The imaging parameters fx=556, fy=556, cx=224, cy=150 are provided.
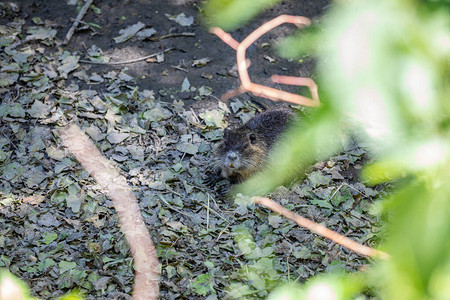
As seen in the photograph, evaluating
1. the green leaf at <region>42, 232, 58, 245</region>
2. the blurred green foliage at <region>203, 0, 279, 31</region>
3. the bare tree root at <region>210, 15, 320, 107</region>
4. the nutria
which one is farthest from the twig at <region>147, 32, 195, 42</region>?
the blurred green foliage at <region>203, 0, 279, 31</region>

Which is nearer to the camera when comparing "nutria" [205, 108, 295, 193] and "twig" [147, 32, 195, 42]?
"nutria" [205, 108, 295, 193]

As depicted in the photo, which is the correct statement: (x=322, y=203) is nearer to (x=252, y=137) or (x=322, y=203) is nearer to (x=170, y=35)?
(x=252, y=137)

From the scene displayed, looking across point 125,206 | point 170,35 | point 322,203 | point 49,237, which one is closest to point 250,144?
point 322,203

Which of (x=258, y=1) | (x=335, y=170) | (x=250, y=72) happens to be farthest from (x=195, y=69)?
(x=258, y=1)

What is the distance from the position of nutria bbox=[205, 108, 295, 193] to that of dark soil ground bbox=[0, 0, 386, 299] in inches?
8.5

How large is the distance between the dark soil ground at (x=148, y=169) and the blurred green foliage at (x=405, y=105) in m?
2.85

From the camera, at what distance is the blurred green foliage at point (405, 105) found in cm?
60

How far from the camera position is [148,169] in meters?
4.67

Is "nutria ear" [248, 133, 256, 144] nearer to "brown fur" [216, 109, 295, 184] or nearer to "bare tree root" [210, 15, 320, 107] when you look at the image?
"brown fur" [216, 109, 295, 184]

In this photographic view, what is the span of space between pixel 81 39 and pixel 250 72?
1795 mm

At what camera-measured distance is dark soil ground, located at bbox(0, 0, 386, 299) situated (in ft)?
11.8

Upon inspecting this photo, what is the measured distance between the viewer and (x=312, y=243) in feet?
13.2

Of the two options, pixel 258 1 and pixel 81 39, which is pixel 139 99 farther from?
pixel 258 1

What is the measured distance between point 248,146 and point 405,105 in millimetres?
4265
